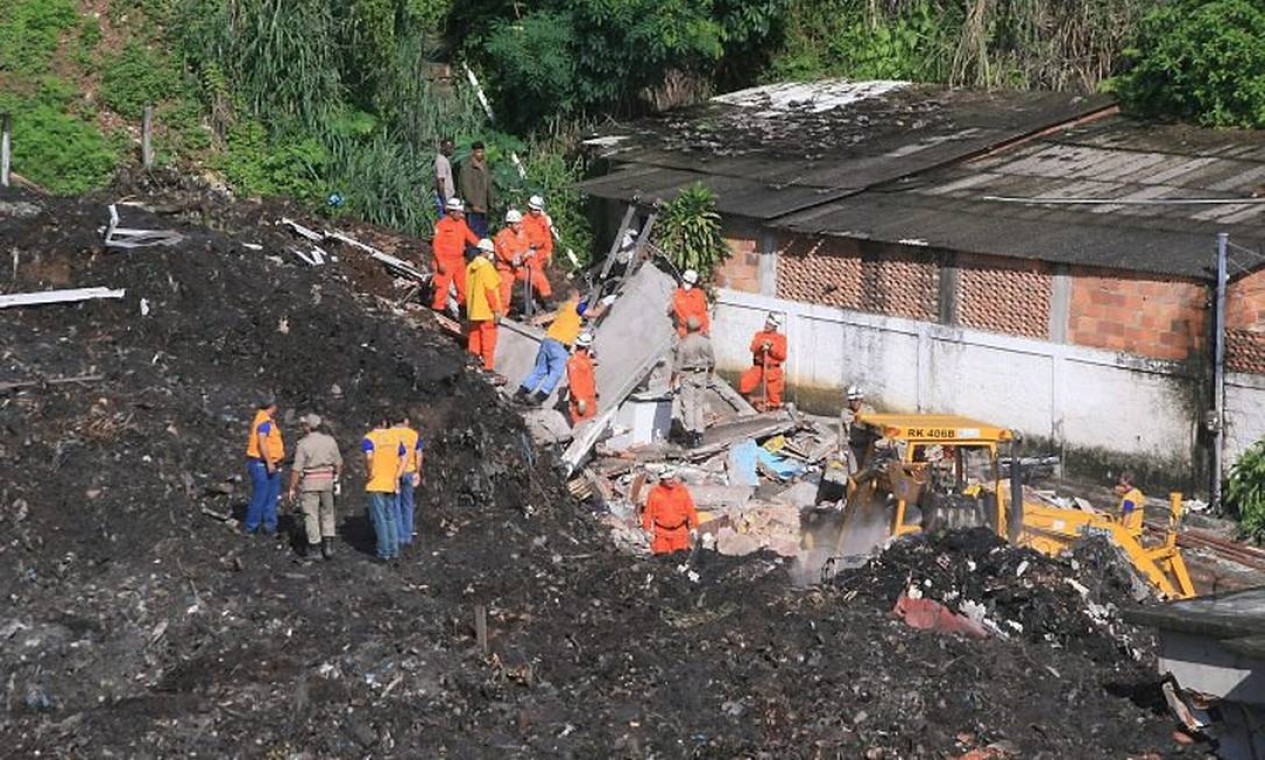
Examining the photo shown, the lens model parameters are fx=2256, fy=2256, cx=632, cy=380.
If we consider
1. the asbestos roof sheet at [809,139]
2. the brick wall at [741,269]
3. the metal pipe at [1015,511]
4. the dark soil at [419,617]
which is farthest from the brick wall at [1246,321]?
the brick wall at [741,269]

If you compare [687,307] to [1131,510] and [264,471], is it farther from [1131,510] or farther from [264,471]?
[264,471]

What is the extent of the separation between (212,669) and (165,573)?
1.63m

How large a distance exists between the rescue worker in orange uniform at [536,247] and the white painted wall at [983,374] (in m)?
2.34

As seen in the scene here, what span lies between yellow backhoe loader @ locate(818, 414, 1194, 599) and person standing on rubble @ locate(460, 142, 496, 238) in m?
8.33

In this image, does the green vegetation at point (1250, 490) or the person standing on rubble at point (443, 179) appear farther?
the person standing on rubble at point (443, 179)

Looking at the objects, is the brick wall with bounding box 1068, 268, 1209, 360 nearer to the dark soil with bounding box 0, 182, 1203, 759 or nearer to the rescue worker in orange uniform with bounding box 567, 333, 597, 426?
the dark soil with bounding box 0, 182, 1203, 759

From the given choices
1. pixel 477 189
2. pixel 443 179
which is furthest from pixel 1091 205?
pixel 443 179

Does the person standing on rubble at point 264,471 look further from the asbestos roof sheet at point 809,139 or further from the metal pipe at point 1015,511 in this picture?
the asbestos roof sheet at point 809,139

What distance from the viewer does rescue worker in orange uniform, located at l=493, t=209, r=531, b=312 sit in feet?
88.9

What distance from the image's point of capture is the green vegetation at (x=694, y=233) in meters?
28.1

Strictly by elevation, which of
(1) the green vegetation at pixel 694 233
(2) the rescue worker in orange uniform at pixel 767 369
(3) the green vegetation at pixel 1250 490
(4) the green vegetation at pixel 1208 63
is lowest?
(3) the green vegetation at pixel 1250 490

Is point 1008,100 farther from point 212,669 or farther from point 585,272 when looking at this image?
point 212,669

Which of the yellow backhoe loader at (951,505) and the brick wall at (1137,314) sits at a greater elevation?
the brick wall at (1137,314)

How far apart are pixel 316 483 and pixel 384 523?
0.82m
